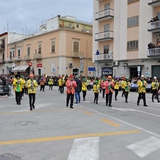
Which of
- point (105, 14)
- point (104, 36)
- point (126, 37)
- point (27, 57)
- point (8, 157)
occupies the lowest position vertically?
point (8, 157)

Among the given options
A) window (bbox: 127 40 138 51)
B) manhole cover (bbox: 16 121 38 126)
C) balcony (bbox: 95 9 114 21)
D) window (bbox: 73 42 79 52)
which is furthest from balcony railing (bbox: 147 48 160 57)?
manhole cover (bbox: 16 121 38 126)

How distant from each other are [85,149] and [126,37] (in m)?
28.7

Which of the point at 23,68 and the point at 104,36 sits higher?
the point at 104,36

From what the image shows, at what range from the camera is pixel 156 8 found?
97.9 ft

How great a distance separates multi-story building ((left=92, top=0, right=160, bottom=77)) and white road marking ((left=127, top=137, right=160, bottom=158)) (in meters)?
23.0

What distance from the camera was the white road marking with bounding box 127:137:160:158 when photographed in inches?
226

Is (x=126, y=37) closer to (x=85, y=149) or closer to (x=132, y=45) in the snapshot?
(x=132, y=45)

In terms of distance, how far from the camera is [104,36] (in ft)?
118

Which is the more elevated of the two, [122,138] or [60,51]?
[60,51]

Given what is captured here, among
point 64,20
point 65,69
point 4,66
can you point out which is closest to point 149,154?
point 65,69

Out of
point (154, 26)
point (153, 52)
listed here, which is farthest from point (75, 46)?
point (153, 52)

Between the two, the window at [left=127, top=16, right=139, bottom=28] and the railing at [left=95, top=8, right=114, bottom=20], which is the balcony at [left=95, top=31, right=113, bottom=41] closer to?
the railing at [left=95, top=8, right=114, bottom=20]

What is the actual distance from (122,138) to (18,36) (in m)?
60.5

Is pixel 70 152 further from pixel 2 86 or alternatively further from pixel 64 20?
pixel 64 20
